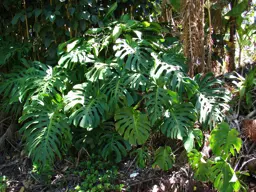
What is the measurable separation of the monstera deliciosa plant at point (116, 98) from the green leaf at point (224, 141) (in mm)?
183

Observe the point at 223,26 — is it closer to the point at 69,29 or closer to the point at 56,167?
the point at 69,29

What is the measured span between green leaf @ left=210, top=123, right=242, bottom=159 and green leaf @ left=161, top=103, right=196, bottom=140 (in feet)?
0.70

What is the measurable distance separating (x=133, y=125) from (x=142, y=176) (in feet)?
1.42

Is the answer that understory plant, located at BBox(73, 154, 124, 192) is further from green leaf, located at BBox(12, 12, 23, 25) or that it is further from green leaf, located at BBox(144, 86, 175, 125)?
green leaf, located at BBox(12, 12, 23, 25)

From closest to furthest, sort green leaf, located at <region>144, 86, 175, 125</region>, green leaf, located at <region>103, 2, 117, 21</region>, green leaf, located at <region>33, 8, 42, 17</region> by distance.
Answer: green leaf, located at <region>144, 86, 175, 125</region> → green leaf, located at <region>103, 2, 117, 21</region> → green leaf, located at <region>33, 8, 42, 17</region>

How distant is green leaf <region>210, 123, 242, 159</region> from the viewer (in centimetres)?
234

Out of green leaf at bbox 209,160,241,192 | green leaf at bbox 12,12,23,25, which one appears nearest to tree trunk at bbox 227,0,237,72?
green leaf at bbox 209,160,241,192

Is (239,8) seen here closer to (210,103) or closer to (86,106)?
(210,103)

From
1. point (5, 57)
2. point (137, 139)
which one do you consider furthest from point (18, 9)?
point (137, 139)

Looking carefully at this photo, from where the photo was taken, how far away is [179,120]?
2.59 m

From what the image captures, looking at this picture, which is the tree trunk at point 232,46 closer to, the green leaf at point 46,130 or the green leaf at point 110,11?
the green leaf at point 110,11

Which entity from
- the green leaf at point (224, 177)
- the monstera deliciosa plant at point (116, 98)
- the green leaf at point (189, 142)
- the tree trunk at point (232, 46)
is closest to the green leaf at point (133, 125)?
the monstera deliciosa plant at point (116, 98)

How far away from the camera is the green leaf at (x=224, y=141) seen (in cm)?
234

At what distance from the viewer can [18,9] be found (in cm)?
334
